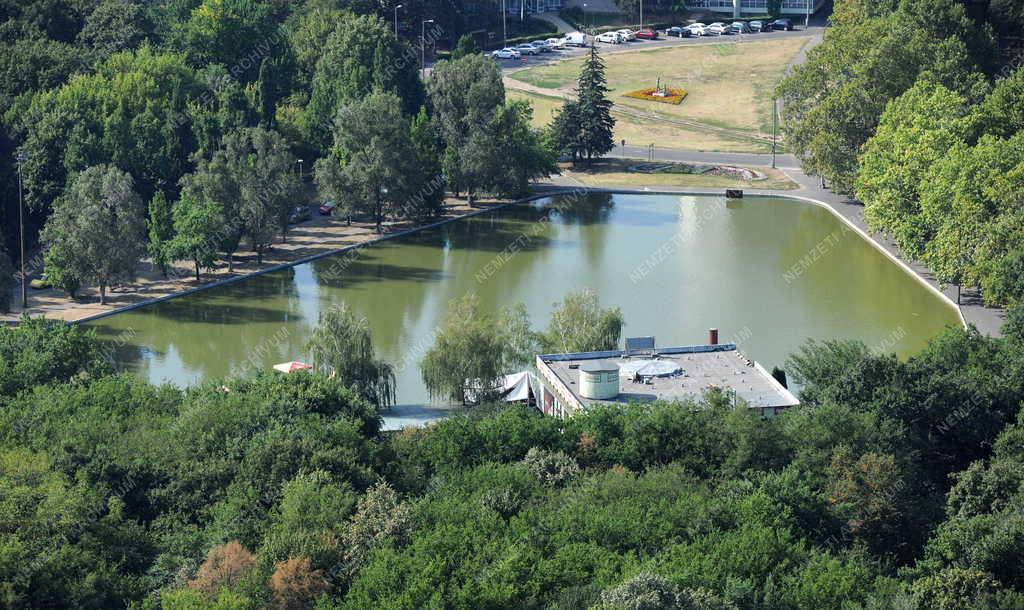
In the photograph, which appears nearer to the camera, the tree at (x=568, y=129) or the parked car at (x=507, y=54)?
the tree at (x=568, y=129)

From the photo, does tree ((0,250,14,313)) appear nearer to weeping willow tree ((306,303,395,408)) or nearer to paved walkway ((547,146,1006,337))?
weeping willow tree ((306,303,395,408))

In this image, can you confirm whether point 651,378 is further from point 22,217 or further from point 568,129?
point 568,129

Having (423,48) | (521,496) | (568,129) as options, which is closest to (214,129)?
(568,129)

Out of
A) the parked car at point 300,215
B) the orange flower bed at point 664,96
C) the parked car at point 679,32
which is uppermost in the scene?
the parked car at point 679,32

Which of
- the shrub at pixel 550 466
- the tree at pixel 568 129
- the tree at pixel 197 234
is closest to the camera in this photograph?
the shrub at pixel 550 466

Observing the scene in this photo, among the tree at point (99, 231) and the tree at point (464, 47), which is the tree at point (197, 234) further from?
the tree at point (464, 47)

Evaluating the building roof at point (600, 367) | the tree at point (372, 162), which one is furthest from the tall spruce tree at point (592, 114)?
the building roof at point (600, 367)
